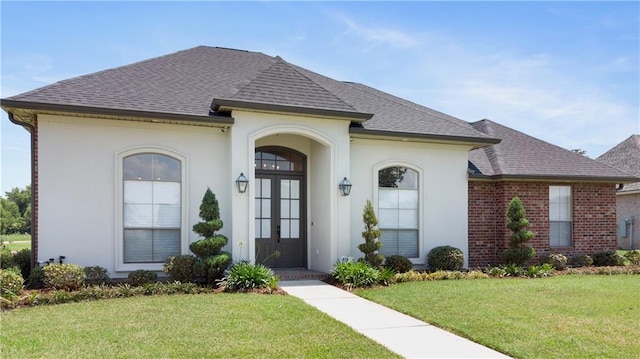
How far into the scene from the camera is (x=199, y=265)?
34.2 ft

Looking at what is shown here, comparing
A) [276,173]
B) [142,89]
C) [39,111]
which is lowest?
[276,173]

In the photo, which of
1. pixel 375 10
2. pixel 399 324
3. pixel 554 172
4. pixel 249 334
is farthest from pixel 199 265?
pixel 554 172

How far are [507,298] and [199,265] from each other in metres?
6.24

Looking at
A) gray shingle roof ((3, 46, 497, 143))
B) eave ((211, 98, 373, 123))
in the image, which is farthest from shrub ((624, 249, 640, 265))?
eave ((211, 98, 373, 123))

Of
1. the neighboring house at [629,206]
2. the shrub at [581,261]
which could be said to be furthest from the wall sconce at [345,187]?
the neighboring house at [629,206]

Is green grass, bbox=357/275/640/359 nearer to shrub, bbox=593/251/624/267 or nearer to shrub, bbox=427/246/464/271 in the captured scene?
shrub, bbox=427/246/464/271

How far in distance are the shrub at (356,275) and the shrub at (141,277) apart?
4045mm

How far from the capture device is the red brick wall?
14.5m

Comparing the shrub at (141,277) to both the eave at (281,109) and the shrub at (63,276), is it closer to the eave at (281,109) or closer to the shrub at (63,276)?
the shrub at (63,276)

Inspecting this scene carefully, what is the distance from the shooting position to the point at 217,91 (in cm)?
1288

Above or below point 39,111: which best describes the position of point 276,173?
below

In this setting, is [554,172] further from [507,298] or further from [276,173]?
[276,173]

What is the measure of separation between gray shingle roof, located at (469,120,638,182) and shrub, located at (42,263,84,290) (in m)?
10.8

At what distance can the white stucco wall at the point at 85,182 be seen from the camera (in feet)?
34.8
